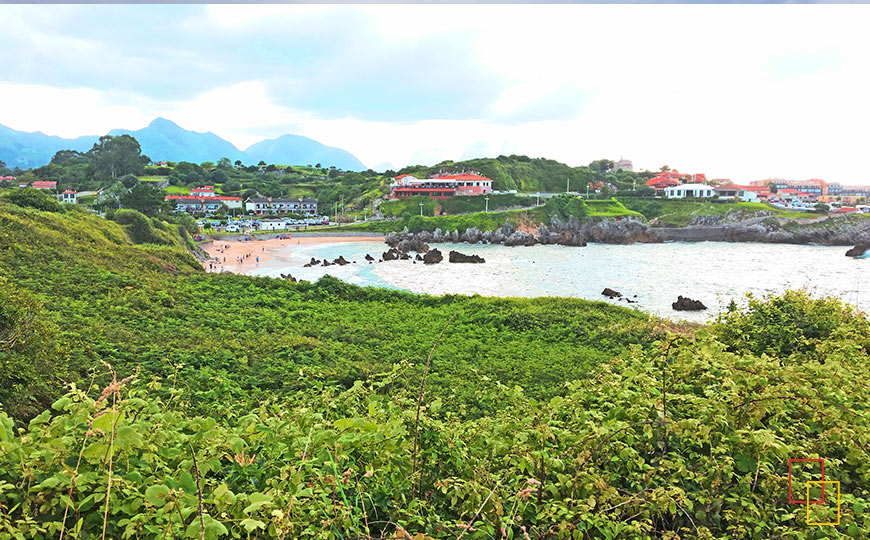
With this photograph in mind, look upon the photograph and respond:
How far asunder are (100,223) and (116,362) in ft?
74.7

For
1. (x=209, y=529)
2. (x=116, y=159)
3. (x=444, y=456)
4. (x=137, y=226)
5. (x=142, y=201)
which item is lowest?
(x=444, y=456)

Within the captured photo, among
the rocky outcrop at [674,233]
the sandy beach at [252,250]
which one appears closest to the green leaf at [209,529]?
the sandy beach at [252,250]

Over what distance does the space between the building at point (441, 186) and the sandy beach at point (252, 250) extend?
69.8 feet

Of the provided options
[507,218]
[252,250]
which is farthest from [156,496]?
[507,218]

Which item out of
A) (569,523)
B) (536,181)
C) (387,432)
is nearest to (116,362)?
(387,432)

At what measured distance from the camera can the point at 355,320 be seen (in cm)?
1634

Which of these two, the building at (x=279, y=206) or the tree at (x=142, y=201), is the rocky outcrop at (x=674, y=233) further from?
the building at (x=279, y=206)

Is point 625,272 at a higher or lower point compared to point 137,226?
lower

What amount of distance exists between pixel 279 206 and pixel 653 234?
62.6 metres

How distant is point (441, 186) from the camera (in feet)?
299

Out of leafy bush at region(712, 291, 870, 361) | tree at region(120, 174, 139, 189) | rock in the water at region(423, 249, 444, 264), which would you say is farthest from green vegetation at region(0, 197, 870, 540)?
tree at region(120, 174, 139, 189)

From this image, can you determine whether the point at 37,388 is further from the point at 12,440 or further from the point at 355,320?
the point at 355,320

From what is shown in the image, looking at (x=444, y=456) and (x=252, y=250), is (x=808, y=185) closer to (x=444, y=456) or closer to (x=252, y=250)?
(x=252, y=250)

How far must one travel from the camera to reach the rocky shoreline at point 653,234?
205 feet
